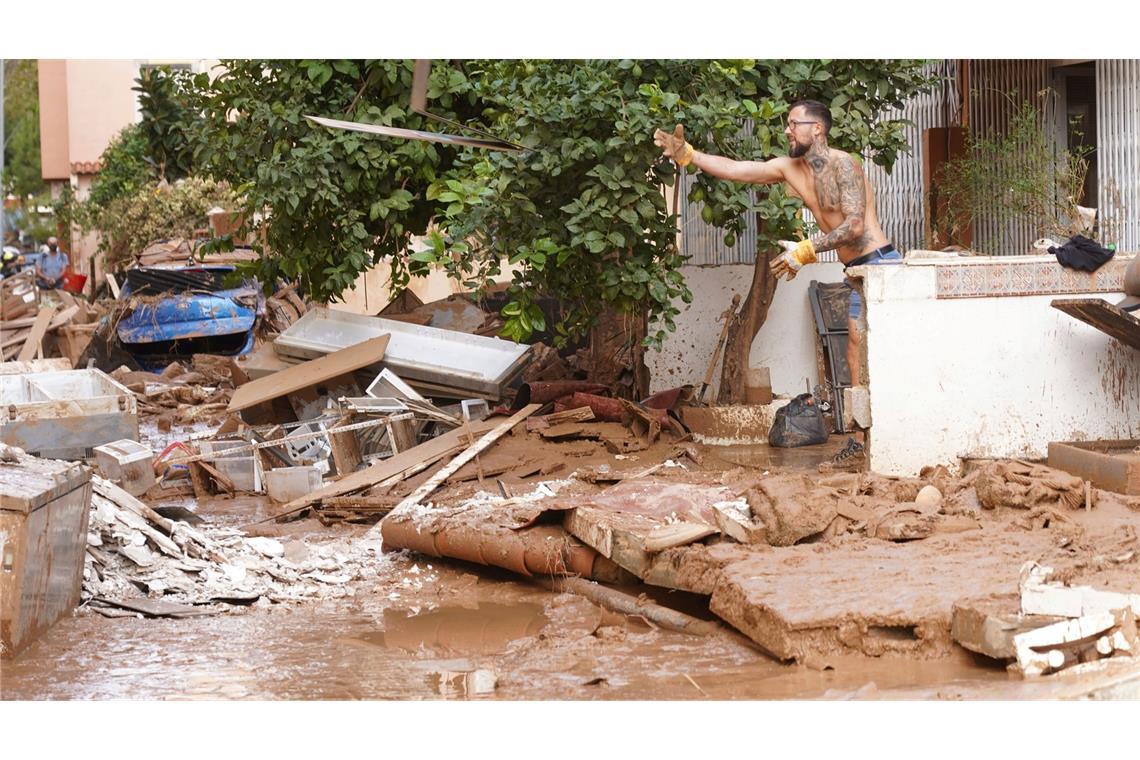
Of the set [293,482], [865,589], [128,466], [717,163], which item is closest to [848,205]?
[717,163]

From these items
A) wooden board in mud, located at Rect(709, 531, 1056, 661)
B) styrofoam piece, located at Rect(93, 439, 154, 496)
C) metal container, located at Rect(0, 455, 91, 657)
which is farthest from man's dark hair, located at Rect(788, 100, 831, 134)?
styrofoam piece, located at Rect(93, 439, 154, 496)

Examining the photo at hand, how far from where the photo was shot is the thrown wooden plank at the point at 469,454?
9109 millimetres

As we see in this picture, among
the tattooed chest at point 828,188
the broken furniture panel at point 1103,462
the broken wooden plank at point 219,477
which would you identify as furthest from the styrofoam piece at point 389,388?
the broken furniture panel at point 1103,462

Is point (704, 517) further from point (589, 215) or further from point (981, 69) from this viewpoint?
A: point (981, 69)

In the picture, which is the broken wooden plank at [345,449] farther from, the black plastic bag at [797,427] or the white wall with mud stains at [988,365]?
the white wall with mud stains at [988,365]

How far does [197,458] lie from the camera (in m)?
10.4

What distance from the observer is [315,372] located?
38.7 feet

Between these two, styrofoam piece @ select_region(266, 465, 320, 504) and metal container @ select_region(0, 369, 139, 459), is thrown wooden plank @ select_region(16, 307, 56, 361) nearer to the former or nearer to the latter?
metal container @ select_region(0, 369, 139, 459)

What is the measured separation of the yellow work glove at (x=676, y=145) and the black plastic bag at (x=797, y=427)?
2.50m

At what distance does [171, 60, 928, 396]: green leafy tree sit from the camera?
30.3ft

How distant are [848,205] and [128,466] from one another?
583cm

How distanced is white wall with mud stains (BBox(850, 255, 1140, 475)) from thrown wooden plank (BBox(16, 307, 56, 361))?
46.2 ft

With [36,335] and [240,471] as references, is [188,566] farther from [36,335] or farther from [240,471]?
[36,335]

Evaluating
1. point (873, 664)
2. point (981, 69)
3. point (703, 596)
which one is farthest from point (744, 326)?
point (873, 664)
